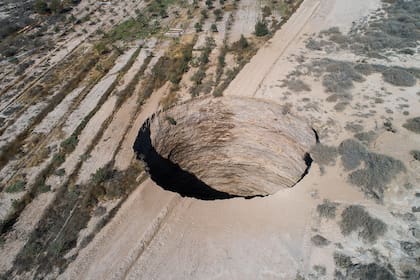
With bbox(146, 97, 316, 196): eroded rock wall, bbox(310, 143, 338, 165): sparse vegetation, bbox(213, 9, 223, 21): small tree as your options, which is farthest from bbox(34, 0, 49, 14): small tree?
bbox(310, 143, 338, 165): sparse vegetation

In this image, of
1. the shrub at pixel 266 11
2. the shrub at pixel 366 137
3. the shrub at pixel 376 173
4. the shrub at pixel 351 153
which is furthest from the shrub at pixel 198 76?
the shrub at pixel 266 11

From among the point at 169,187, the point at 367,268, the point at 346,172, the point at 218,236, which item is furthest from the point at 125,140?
the point at 367,268

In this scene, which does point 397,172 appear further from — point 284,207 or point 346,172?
point 284,207

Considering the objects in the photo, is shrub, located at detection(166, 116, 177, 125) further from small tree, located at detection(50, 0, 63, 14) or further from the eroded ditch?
small tree, located at detection(50, 0, 63, 14)

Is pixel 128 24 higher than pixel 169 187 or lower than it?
higher

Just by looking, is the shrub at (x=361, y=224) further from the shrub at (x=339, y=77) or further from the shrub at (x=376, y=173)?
the shrub at (x=339, y=77)

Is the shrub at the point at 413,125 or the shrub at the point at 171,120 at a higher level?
the shrub at the point at 413,125

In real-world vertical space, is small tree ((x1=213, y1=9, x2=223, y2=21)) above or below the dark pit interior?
above
